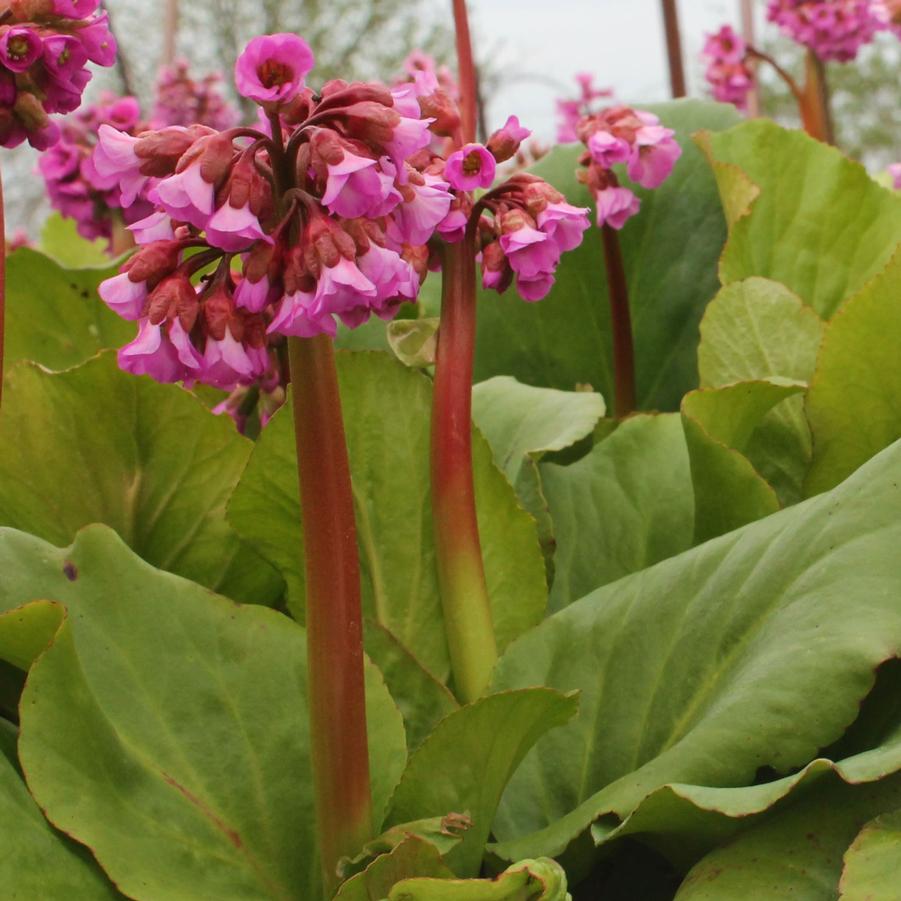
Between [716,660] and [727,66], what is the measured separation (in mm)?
1787

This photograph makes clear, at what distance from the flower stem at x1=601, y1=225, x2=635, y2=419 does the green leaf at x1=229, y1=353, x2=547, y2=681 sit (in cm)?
27

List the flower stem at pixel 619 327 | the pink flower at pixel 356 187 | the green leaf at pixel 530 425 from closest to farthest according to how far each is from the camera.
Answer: the pink flower at pixel 356 187 < the green leaf at pixel 530 425 < the flower stem at pixel 619 327

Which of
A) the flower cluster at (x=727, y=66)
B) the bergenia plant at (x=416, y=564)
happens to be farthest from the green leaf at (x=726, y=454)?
the flower cluster at (x=727, y=66)

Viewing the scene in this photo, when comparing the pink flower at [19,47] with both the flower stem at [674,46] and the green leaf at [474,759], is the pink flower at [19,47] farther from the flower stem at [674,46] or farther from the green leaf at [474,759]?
the flower stem at [674,46]

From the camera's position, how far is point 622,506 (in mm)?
808

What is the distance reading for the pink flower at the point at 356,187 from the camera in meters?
0.45

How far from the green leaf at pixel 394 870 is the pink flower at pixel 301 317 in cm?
22

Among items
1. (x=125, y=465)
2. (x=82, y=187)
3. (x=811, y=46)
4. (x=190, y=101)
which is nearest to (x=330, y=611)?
(x=125, y=465)

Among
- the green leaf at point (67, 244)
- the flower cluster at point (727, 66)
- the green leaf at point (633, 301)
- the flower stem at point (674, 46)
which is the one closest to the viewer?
the green leaf at point (633, 301)

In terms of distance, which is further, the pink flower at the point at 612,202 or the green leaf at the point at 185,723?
the pink flower at the point at 612,202

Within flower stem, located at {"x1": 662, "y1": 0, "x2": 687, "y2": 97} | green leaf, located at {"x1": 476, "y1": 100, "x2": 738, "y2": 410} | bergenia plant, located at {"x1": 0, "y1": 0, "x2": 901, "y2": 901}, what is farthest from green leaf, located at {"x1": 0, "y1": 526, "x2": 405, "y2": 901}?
flower stem, located at {"x1": 662, "y1": 0, "x2": 687, "y2": 97}

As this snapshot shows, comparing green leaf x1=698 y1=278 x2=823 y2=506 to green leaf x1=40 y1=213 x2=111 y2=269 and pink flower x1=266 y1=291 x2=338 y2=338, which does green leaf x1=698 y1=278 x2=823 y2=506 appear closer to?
pink flower x1=266 y1=291 x2=338 y2=338

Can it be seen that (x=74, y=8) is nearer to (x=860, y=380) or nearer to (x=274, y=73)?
(x=274, y=73)

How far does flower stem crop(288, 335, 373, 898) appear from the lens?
506 millimetres
